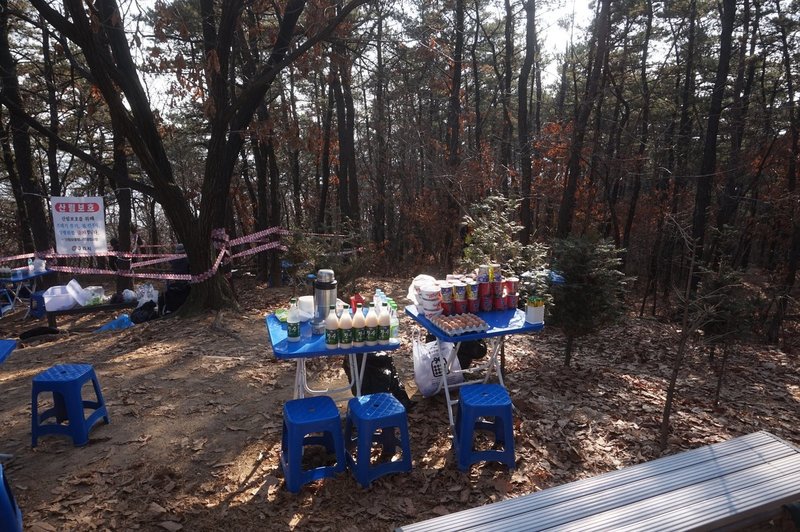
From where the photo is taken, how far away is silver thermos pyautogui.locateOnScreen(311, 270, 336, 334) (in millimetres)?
3562

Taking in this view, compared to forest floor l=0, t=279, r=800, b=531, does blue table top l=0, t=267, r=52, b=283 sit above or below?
above

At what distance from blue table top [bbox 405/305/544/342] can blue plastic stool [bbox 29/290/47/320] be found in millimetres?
8980

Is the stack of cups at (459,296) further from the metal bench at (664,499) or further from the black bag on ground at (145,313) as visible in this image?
the black bag on ground at (145,313)

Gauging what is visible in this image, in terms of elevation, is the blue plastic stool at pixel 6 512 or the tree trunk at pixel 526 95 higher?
the tree trunk at pixel 526 95

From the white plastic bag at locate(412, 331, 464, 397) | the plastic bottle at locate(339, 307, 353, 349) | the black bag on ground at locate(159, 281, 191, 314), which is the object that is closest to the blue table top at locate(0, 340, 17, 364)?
the plastic bottle at locate(339, 307, 353, 349)

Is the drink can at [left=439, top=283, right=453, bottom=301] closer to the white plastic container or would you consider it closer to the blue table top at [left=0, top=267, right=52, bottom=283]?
the white plastic container

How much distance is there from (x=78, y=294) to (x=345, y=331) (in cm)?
788

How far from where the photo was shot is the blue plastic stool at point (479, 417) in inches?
133

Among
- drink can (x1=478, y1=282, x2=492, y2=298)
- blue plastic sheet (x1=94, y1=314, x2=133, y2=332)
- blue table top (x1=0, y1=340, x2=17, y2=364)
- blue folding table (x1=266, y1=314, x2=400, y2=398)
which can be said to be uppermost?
drink can (x1=478, y1=282, x2=492, y2=298)

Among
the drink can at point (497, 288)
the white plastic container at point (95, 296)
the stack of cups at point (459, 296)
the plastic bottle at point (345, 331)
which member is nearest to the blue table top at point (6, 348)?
the plastic bottle at point (345, 331)

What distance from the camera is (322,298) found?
11.8 ft

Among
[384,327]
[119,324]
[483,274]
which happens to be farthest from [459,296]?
[119,324]

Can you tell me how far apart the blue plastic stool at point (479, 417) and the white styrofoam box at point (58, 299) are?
818cm

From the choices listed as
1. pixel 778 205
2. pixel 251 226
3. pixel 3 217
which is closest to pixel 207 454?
pixel 778 205
